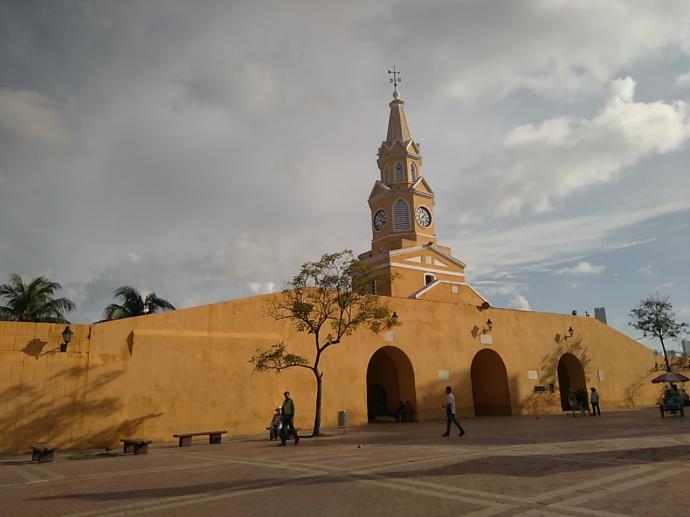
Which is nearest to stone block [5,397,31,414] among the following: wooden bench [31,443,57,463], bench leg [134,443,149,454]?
wooden bench [31,443,57,463]

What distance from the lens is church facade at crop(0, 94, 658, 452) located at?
14.1 metres

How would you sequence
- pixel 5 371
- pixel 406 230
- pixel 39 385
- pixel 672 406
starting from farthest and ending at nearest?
pixel 406 230, pixel 672 406, pixel 39 385, pixel 5 371

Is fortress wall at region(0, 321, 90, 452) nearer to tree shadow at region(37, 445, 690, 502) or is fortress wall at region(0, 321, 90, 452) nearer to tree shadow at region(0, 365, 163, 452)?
tree shadow at region(0, 365, 163, 452)

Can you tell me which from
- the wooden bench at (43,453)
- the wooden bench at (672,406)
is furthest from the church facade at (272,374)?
the wooden bench at (672,406)

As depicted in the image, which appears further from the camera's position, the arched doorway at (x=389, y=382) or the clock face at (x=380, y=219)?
the clock face at (x=380, y=219)

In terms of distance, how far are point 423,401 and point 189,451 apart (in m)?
11.3

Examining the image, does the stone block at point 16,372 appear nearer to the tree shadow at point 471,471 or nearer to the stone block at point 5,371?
the stone block at point 5,371

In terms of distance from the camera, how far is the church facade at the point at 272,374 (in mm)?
14141

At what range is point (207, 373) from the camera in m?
16.7

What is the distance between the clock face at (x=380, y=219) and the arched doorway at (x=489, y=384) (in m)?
15.4

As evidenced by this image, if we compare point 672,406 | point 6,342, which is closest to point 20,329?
point 6,342

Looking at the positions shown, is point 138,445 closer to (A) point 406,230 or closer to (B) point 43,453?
(B) point 43,453

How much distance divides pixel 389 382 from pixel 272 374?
7790mm

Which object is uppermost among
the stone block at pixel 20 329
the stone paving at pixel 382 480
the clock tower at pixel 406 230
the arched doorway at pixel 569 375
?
the clock tower at pixel 406 230
